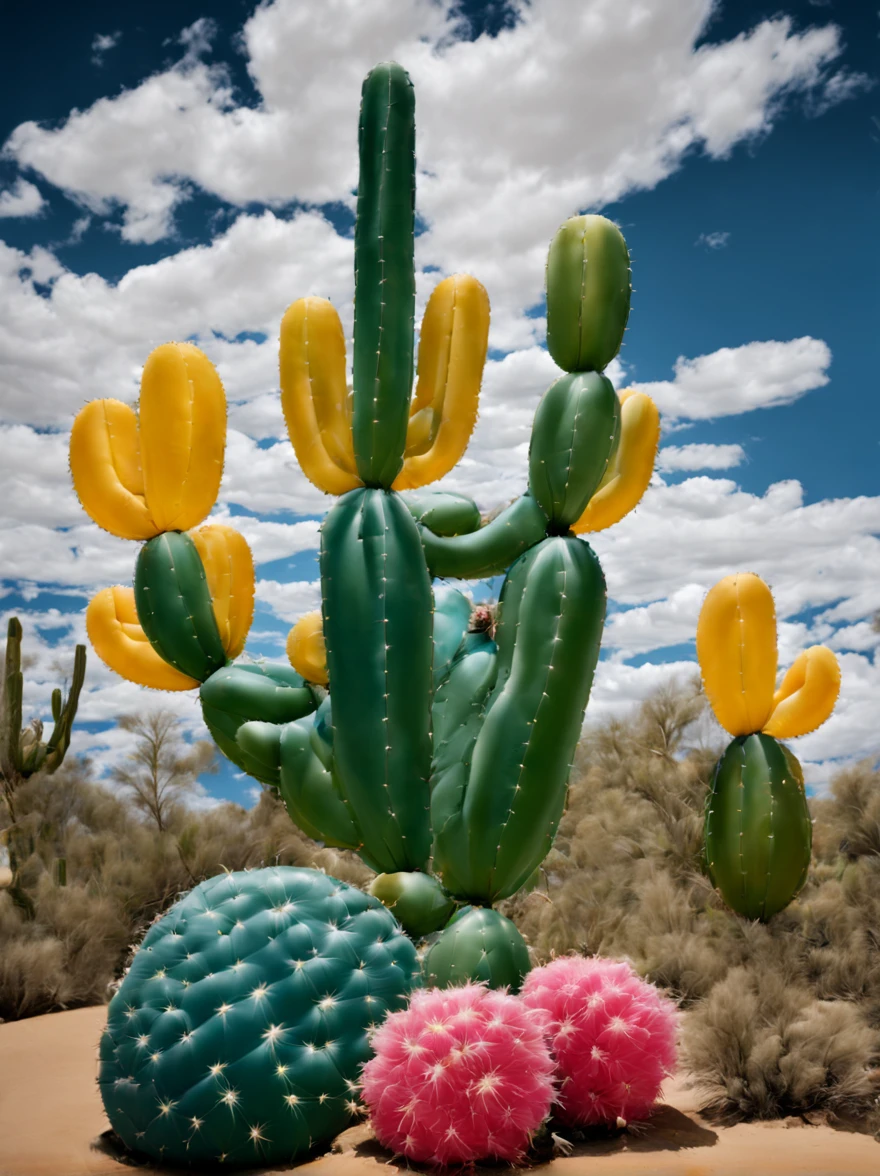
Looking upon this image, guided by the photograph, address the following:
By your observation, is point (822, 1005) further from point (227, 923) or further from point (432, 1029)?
point (227, 923)

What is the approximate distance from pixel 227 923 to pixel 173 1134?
0.84m

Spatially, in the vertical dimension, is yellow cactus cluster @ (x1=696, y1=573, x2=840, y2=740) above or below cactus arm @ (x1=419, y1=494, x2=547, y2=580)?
below

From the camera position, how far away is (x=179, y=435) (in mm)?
6746

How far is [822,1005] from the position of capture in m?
6.18

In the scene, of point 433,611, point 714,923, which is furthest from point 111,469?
point 714,923

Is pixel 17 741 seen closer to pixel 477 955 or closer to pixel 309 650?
pixel 309 650

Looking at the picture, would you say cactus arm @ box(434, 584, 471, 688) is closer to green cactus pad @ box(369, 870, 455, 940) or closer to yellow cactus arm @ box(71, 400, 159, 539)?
green cactus pad @ box(369, 870, 455, 940)

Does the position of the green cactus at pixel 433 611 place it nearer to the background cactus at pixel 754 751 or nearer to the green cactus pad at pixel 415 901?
the green cactus pad at pixel 415 901

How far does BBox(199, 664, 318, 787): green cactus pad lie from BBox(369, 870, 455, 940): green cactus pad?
198 cm

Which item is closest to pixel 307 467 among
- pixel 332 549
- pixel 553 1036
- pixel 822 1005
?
pixel 332 549

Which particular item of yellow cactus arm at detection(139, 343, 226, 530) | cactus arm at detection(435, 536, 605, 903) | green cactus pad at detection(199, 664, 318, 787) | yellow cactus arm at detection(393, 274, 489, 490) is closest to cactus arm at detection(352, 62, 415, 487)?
yellow cactus arm at detection(393, 274, 489, 490)

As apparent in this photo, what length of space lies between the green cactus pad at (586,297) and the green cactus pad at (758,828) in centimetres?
346

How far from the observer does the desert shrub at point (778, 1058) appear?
518 cm

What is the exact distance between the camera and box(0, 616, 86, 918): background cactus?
10781 millimetres
